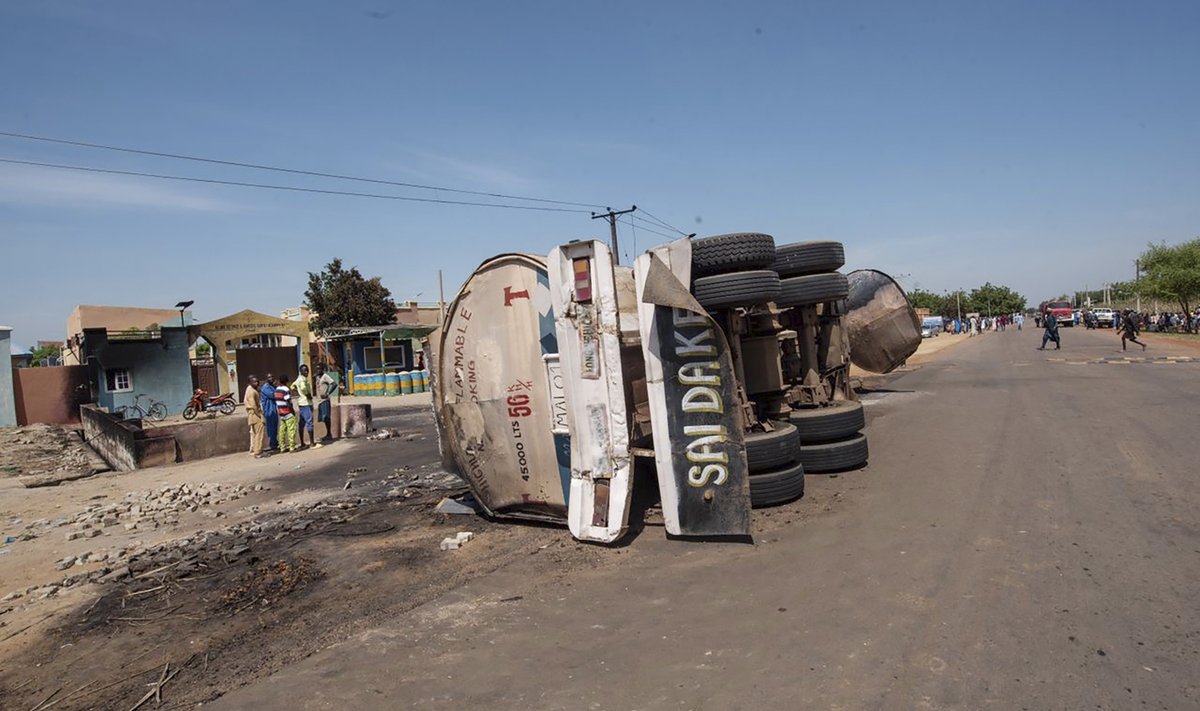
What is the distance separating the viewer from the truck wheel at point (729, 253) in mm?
6312

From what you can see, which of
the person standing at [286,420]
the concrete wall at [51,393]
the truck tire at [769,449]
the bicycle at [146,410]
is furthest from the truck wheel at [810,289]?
the concrete wall at [51,393]

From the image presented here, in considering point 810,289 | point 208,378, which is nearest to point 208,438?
point 810,289

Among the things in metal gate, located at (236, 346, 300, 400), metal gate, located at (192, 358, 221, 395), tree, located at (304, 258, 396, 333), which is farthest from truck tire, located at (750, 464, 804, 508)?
tree, located at (304, 258, 396, 333)

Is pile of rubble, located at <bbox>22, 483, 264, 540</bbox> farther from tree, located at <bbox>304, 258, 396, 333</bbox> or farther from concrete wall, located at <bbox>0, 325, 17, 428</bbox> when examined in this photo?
tree, located at <bbox>304, 258, 396, 333</bbox>

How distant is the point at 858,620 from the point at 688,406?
2.17 m

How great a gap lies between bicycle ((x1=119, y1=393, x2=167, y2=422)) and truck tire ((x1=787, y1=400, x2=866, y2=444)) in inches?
1046

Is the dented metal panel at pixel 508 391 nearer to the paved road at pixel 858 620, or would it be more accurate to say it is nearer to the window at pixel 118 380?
the paved road at pixel 858 620

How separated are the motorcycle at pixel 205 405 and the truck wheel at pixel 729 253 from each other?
25.2 meters

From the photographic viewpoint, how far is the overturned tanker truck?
5609 millimetres

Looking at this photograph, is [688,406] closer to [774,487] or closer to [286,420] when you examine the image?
[774,487]

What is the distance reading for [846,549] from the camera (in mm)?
5211

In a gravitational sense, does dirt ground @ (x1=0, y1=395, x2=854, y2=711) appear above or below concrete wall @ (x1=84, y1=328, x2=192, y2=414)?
below

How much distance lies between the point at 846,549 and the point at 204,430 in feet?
43.6

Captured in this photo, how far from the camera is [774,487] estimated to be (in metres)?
6.43
